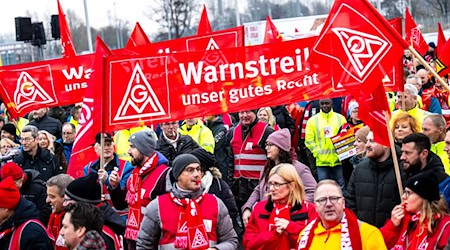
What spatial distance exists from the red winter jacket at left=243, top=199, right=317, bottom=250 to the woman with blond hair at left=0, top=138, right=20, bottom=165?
5.47 meters

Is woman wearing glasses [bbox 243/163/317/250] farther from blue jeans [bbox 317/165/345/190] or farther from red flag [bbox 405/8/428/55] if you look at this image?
red flag [bbox 405/8/428/55]

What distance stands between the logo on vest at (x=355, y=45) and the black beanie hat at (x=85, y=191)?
218 cm

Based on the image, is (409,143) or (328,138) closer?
(409,143)

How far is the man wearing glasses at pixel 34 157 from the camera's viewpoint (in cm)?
1077

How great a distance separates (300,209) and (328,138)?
5.74 metres

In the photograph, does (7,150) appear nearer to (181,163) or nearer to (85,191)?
(85,191)

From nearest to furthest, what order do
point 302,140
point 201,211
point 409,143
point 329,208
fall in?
point 329,208, point 201,211, point 409,143, point 302,140

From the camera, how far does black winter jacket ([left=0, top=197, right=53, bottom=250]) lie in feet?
21.9

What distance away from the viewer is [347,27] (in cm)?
748

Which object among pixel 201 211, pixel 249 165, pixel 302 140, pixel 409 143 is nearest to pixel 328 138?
pixel 302 140

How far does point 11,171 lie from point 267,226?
2.67 meters

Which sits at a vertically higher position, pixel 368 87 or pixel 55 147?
pixel 368 87

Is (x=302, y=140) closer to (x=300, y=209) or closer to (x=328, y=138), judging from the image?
(x=328, y=138)

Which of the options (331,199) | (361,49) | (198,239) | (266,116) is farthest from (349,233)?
(266,116)
